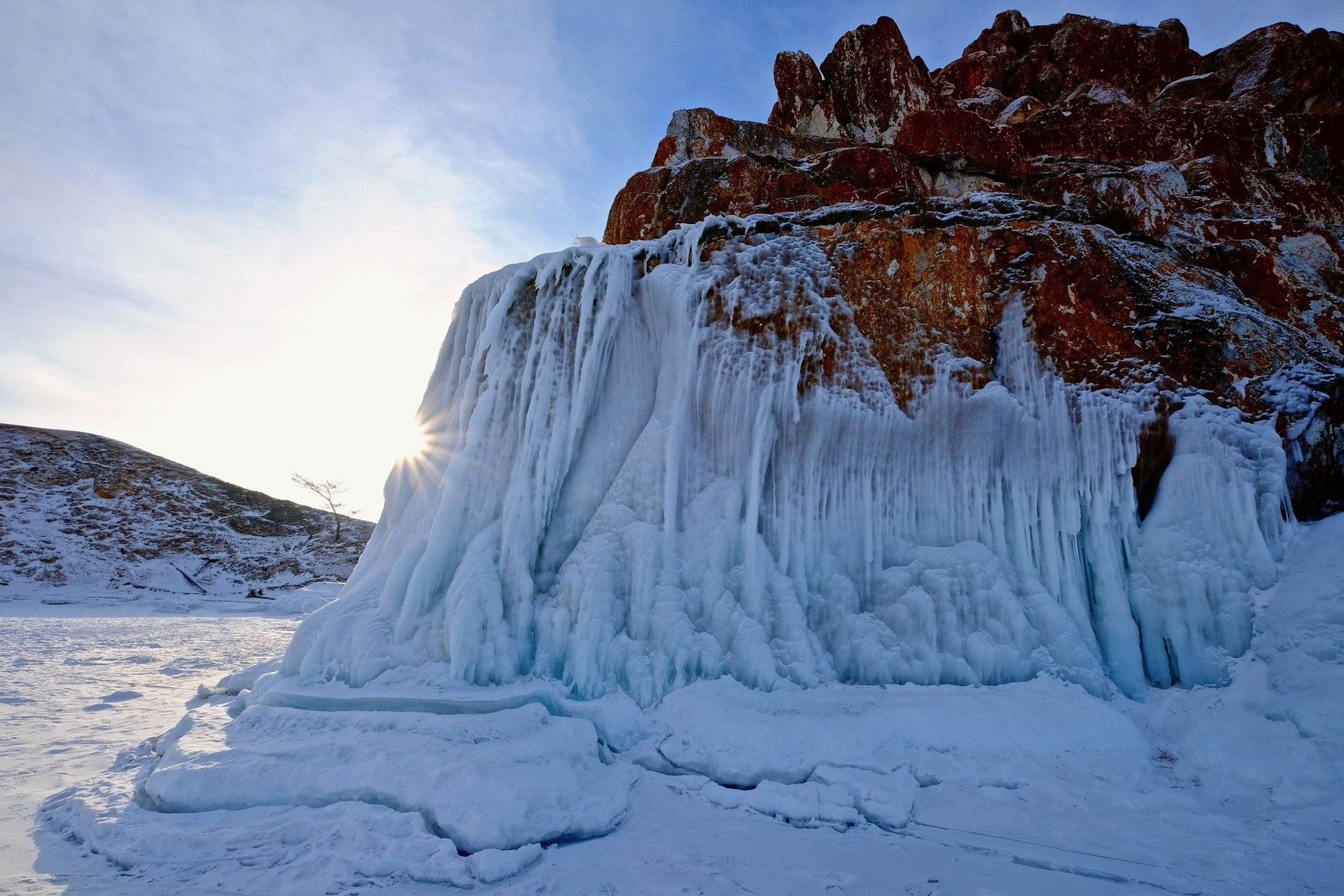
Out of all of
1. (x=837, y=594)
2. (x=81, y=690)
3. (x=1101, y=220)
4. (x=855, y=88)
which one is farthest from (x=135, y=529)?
(x=1101, y=220)

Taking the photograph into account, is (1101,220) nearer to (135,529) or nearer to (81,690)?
(81,690)

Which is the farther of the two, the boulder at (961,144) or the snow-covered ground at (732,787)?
the boulder at (961,144)

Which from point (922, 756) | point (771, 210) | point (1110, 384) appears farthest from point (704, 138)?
point (922, 756)

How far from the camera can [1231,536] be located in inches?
249

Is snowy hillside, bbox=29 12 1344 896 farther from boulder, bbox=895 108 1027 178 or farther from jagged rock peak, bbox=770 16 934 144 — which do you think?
jagged rock peak, bbox=770 16 934 144

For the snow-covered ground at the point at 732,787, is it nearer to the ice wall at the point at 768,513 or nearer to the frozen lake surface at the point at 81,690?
the frozen lake surface at the point at 81,690

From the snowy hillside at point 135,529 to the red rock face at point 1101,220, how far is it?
800 inches

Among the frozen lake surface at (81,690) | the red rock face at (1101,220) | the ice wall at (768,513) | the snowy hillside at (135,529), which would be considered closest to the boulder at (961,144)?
the red rock face at (1101,220)

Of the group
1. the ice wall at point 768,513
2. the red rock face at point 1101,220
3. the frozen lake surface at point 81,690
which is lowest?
the frozen lake surface at point 81,690

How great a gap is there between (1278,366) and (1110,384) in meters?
2.00

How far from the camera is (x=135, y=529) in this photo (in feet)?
71.6

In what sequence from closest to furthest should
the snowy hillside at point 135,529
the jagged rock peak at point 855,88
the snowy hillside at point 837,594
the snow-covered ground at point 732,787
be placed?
the snow-covered ground at point 732,787 < the snowy hillside at point 837,594 < the jagged rock peak at point 855,88 < the snowy hillside at point 135,529

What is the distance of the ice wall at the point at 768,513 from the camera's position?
6.10m

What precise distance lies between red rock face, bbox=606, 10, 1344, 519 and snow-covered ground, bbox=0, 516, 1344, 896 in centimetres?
226
